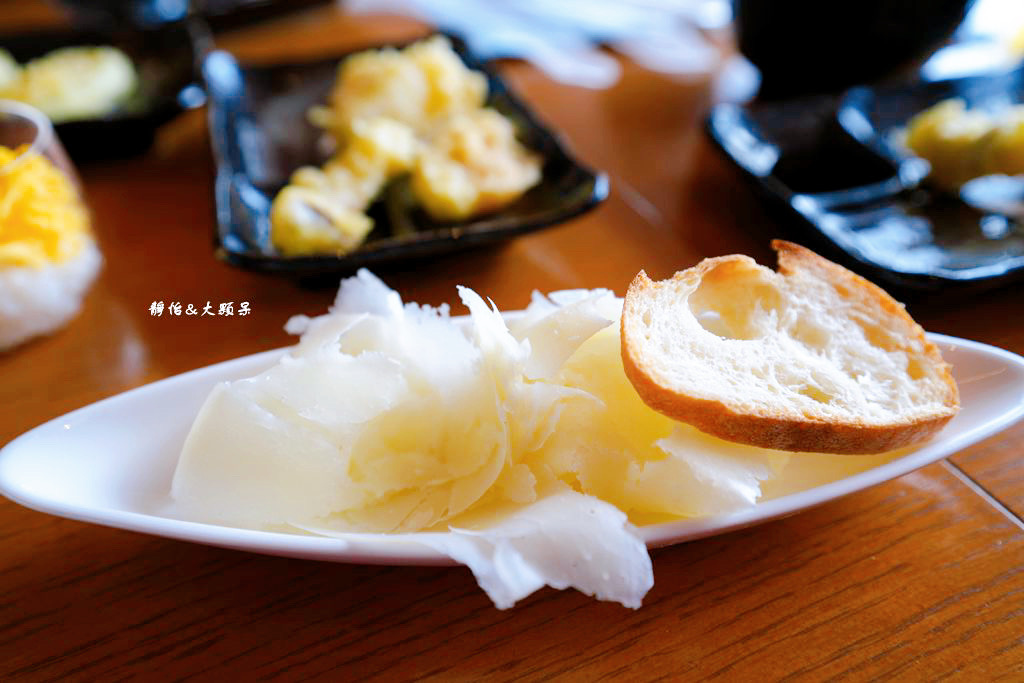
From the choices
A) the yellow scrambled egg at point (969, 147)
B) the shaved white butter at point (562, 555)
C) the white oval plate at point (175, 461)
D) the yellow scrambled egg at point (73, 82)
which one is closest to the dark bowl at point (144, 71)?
the yellow scrambled egg at point (73, 82)

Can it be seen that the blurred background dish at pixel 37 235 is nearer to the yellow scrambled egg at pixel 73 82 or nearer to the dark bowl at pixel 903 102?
the yellow scrambled egg at pixel 73 82

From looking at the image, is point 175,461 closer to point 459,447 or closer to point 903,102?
point 459,447

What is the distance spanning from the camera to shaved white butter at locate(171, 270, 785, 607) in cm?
51

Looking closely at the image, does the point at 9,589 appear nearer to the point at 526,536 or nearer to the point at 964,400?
the point at 526,536

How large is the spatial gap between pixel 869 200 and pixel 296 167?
0.81 meters

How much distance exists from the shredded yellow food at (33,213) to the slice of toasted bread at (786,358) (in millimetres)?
638

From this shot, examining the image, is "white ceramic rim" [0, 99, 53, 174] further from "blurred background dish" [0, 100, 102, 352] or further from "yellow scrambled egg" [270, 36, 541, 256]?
"yellow scrambled egg" [270, 36, 541, 256]

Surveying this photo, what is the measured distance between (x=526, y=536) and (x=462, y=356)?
155 mm

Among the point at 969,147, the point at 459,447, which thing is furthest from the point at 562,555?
the point at 969,147

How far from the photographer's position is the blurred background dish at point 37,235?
0.78 m

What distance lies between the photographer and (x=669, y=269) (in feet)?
3.01

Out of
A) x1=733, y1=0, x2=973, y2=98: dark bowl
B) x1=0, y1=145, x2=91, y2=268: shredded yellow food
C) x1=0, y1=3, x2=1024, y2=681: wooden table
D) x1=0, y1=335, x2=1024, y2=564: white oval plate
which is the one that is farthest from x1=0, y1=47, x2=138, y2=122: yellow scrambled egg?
x1=733, y1=0, x2=973, y2=98: dark bowl

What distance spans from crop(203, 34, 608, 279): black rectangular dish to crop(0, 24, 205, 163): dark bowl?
9cm

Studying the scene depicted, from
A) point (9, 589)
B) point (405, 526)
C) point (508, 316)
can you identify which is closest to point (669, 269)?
point (508, 316)
